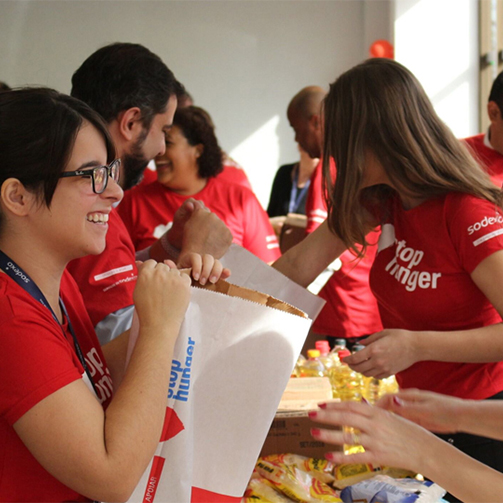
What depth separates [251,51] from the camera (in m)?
6.58

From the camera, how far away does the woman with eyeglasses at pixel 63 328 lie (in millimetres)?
872

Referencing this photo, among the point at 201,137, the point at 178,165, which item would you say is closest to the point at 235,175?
the point at 201,137

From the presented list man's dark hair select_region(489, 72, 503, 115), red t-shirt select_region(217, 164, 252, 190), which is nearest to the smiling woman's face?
red t-shirt select_region(217, 164, 252, 190)

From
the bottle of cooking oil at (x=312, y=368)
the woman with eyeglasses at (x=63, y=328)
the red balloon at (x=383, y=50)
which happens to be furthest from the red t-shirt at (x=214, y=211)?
the red balloon at (x=383, y=50)

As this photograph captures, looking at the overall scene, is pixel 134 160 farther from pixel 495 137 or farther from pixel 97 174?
pixel 495 137

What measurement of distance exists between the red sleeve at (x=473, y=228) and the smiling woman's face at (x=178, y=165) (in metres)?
1.82

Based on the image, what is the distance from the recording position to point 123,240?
1.59 metres

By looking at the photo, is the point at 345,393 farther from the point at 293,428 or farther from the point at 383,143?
the point at 383,143

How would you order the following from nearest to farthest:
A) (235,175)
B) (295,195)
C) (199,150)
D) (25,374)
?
(25,374) → (199,150) → (235,175) → (295,195)

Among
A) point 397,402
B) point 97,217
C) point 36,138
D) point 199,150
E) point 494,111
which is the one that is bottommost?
point 397,402

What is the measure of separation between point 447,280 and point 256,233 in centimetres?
166

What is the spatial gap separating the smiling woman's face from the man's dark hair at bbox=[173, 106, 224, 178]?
0.03 meters

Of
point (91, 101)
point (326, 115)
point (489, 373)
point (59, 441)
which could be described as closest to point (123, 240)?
point (91, 101)

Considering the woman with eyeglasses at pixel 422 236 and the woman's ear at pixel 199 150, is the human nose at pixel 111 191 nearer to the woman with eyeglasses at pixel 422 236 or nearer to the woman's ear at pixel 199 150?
the woman with eyeglasses at pixel 422 236
